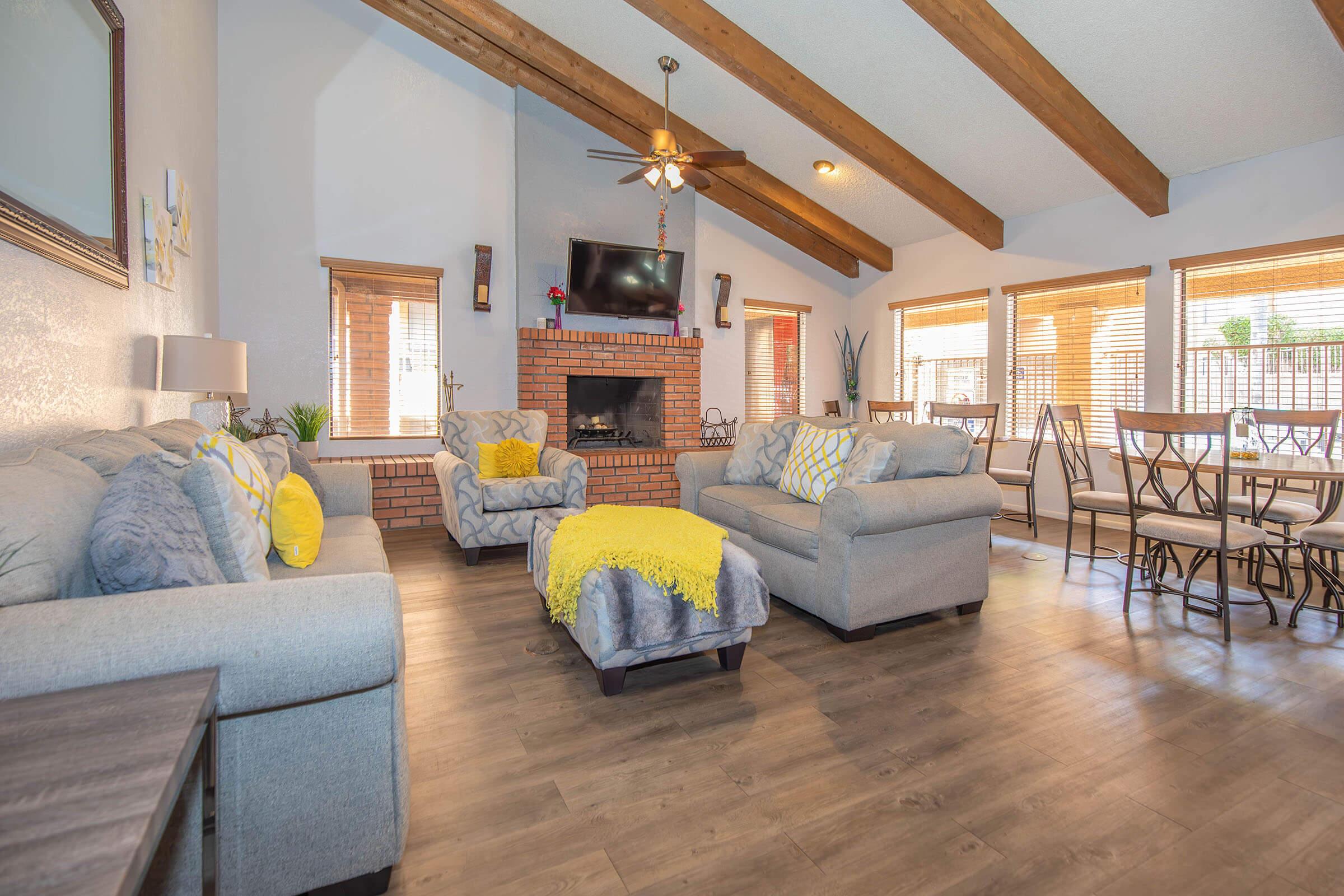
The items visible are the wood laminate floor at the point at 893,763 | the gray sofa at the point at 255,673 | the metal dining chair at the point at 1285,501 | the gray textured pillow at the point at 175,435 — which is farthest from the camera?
the metal dining chair at the point at 1285,501

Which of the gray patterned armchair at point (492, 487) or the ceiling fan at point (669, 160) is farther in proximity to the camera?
the ceiling fan at point (669, 160)

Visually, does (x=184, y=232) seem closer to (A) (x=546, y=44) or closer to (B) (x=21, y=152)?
(B) (x=21, y=152)

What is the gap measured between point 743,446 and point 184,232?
342cm

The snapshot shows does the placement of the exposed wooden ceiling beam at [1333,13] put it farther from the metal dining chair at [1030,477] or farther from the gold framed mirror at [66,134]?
the gold framed mirror at [66,134]

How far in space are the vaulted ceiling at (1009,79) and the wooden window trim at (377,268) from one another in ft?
5.95

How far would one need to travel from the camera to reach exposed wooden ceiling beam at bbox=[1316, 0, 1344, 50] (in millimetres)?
2953

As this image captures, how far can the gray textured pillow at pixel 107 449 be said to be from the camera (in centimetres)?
166

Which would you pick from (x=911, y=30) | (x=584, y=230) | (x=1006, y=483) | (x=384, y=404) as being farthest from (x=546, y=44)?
(x=1006, y=483)

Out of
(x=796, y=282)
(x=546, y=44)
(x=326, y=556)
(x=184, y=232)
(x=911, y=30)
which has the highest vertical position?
(x=546, y=44)

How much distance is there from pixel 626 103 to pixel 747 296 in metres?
2.29

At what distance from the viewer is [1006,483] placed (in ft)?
16.6

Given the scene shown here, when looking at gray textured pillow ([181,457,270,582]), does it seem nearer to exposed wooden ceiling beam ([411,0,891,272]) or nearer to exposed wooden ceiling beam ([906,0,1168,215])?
exposed wooden ceiling beam ([906,0,1168,215])

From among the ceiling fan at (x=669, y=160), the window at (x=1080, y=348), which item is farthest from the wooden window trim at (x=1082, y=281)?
the ceiling fan at (x=669, y=160)

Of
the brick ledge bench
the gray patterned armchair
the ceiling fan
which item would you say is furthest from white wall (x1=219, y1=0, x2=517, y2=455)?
the ceiling fan
